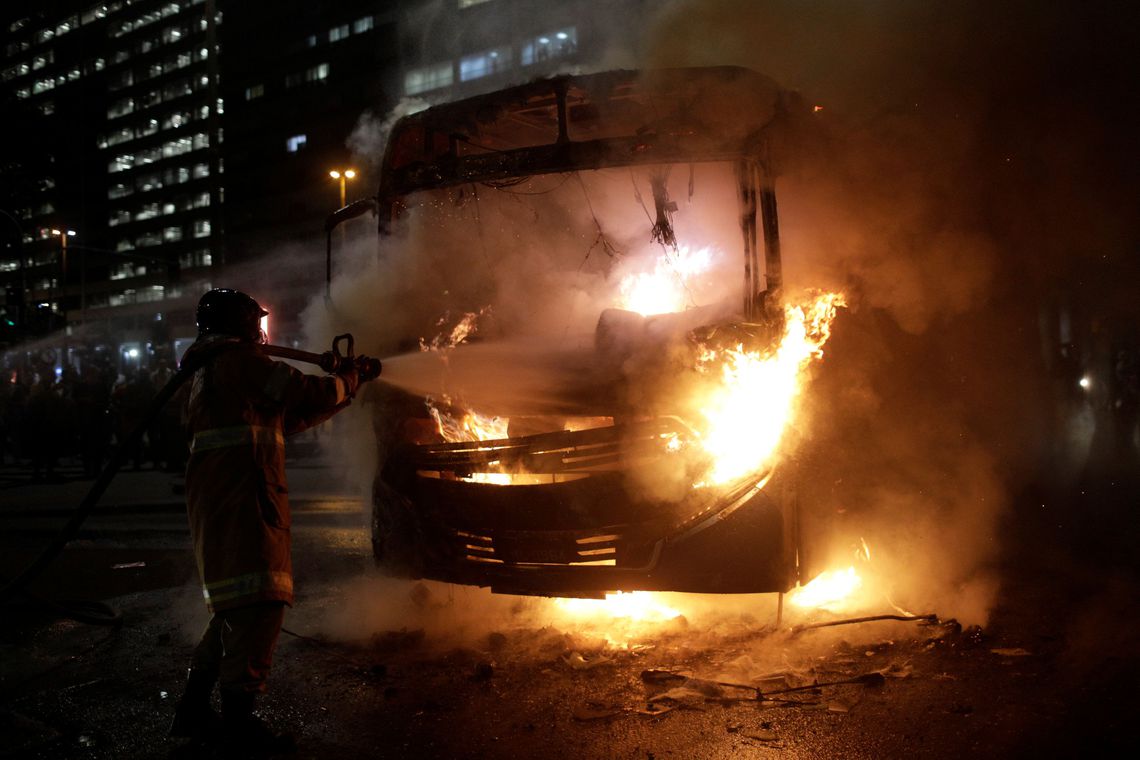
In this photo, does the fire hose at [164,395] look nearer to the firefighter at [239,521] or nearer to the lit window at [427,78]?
the firefighter at [239,521]

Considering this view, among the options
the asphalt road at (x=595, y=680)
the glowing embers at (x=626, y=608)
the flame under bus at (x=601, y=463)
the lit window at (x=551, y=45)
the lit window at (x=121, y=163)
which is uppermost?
the lit window at (x=121, y=163)

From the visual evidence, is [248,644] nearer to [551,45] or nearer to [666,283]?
[666,283]

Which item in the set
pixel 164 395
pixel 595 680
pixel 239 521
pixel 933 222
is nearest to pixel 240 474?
pixel 239 521

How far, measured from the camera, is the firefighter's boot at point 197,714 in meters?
3.32

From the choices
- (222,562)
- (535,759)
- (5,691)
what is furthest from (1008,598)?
(5,691)

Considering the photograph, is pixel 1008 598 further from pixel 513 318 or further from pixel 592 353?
pixel 513 318

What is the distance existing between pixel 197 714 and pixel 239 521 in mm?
870

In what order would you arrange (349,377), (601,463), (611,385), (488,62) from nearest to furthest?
1. (349,377)
2. (601,463)
3. (611,385)
4. (488,62)

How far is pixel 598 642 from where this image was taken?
4.30 metres

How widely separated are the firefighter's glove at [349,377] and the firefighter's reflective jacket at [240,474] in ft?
0.60

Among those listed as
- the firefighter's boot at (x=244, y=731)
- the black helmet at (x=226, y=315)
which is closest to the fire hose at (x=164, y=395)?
the black helmet at (x=226, y=315)

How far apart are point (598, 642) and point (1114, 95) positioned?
226 inches

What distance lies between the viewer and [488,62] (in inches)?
626

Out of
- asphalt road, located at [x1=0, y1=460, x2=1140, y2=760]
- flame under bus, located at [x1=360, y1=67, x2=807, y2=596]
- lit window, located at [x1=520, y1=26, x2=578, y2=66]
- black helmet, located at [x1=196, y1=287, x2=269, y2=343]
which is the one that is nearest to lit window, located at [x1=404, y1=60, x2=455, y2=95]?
lit window, located at [x1=520, y1=26, x2=578, y2=66]
